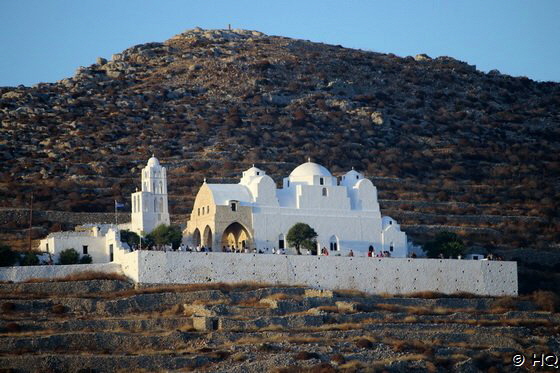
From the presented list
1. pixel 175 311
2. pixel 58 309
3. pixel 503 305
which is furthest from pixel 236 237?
pixel 503 305

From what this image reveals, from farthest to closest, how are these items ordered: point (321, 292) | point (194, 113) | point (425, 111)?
1. point (425, 111)
2. point (194, 113)
3. point (321, 292)

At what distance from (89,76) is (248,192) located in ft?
151

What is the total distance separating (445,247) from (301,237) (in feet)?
27.8

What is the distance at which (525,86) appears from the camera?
121 metres

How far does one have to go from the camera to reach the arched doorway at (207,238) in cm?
6731

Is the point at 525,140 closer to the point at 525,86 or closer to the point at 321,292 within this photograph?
the point at 525,86

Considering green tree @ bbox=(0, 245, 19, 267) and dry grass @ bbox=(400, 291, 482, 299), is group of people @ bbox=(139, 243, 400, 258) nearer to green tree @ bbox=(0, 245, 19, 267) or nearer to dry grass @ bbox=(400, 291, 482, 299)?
dry grass @ bbox=(400, 291, 482, 299)

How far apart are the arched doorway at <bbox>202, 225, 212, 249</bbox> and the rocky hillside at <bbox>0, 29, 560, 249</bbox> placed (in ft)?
41.1

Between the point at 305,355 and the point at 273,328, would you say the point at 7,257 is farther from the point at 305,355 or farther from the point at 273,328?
the point at 305,355

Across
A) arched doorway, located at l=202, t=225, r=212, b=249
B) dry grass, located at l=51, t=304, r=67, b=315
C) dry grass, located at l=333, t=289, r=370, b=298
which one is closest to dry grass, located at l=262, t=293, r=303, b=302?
dry grass, located at l=333, t=289, r=370, b=298

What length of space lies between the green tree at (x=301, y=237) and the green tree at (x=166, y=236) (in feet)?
18.5

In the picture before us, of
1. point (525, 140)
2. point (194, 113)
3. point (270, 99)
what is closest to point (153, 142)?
point (194, 113)

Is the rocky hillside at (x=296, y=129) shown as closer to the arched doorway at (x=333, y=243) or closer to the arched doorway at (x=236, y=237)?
the arched doorway at (x=333, y=243)

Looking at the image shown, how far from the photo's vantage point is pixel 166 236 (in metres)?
64.8
